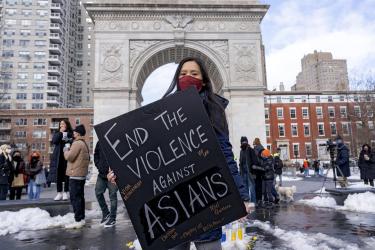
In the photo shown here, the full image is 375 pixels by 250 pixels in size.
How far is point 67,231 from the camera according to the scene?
587cm

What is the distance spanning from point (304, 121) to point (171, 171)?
2038 inches

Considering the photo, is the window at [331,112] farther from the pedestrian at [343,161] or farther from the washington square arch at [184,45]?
the pedestrian at [343,161]

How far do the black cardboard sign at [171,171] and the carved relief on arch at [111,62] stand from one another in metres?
18.4

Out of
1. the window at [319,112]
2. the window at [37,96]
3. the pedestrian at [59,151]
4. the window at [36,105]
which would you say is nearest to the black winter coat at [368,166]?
the pedestrian at [59,151]

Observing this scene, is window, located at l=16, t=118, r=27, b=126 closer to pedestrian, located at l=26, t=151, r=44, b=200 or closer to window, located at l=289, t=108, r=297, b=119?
window, located at l=289, t=108, r=297, b=119

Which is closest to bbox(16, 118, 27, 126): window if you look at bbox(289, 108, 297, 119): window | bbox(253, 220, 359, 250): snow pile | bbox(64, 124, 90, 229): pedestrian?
bbox(289, 108, 297, 119): window

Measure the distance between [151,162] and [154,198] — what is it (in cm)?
26

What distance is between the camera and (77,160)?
6.21m

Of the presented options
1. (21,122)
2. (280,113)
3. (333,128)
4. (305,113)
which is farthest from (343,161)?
(21,122)

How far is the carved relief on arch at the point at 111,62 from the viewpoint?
1995cm

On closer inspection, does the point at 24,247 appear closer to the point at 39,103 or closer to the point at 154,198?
the point at 154,198

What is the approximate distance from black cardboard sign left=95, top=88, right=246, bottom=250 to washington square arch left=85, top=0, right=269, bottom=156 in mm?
17670

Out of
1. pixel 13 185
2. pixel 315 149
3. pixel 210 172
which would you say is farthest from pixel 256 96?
pixel 315 149

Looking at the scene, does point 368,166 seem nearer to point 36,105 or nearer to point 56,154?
point 56,154
